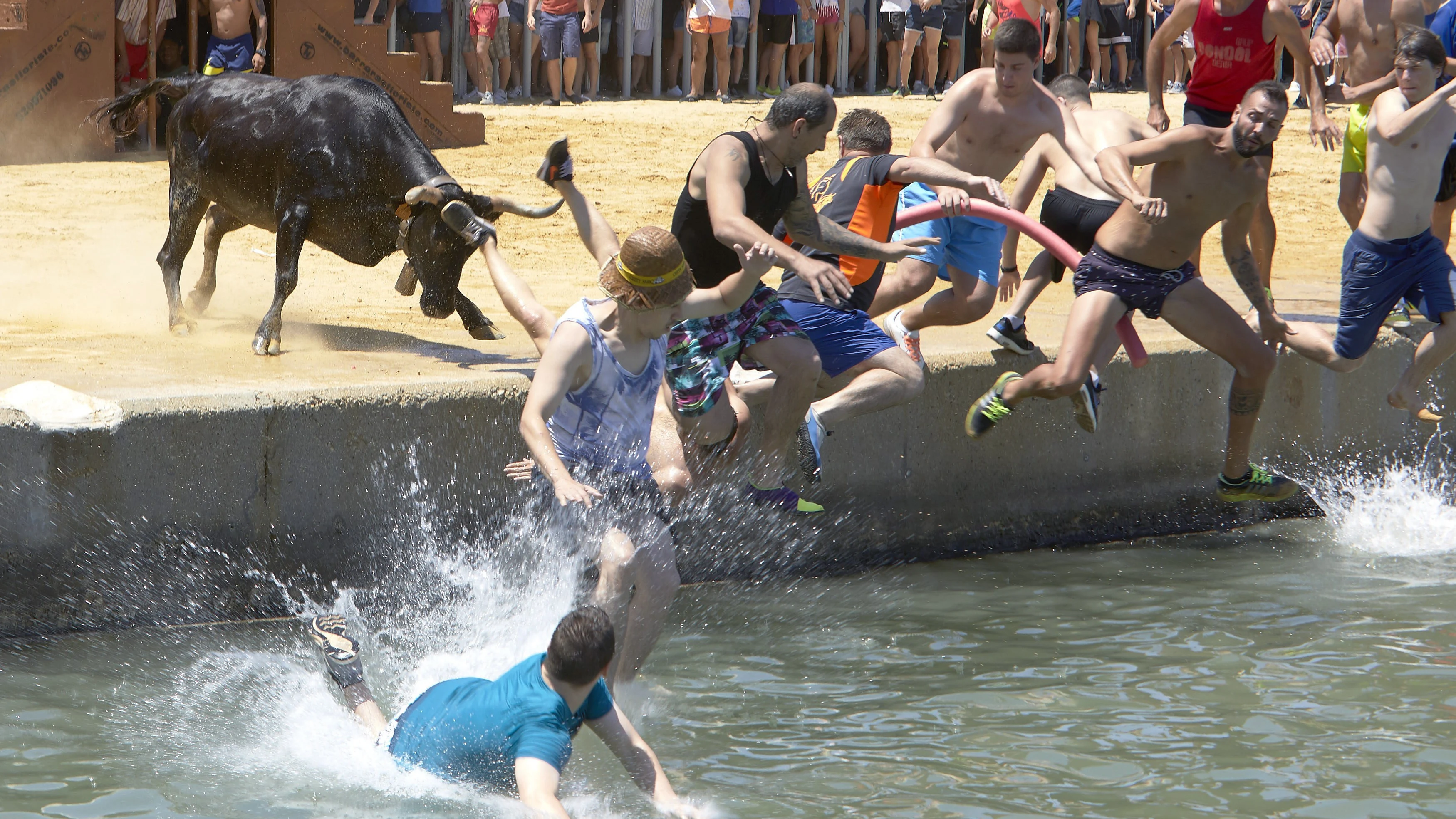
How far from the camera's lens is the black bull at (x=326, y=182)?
7.86 m

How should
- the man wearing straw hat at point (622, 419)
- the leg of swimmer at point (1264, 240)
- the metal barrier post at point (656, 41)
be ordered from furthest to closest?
the metal barrier post at point (656, 41), the leg of swimmer at point (1264, 240), the man wearing straw hat at point (622, 419)

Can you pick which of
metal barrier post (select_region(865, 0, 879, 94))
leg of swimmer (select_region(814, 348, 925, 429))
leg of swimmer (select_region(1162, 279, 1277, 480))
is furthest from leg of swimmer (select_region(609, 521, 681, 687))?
metal barrier post (select_region(865, 0, 879, 94))

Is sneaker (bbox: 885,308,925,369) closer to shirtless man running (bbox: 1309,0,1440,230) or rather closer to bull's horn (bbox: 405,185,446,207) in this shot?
bull's horn (bbox: 405,185,446,207)

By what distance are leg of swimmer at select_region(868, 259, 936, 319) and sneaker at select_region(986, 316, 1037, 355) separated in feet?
1.30

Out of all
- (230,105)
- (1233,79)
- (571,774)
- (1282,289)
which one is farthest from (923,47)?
(571,774)

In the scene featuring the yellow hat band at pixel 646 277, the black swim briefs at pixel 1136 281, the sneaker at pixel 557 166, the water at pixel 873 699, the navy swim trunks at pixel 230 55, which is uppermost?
the navy swim trunks at pixel 230 55

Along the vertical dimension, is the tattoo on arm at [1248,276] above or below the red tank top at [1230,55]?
below

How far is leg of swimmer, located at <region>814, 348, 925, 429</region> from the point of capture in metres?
6.98

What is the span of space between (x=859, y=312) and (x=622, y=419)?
2.02 meters

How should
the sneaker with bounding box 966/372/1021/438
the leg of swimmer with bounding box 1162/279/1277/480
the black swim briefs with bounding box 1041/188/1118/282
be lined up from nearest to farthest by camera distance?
1. the leg of swimmer with bounding box 1162/279/1277/480
2. the sneaker with bounding box 966/372/1021/438
3. the black swim briefs with bounding box 1041/188/1118/282

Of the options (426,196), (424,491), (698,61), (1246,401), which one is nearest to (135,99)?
(426,196)

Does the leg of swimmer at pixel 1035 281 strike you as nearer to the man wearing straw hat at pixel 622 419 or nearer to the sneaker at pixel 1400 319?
the sneaker at pixel 1400 319

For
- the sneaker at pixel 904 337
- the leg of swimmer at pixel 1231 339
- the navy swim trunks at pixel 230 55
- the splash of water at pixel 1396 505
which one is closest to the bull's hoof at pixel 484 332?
the sneaker at pixel 904 337

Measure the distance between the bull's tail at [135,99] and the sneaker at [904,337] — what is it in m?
3.97
